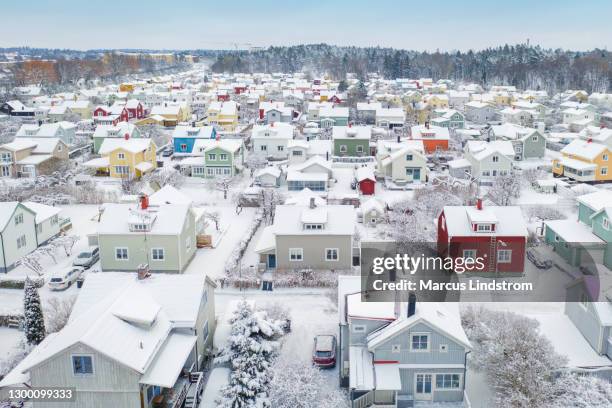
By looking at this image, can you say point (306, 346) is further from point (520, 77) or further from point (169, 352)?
point (520, 77)

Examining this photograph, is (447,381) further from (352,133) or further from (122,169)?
(352,133)

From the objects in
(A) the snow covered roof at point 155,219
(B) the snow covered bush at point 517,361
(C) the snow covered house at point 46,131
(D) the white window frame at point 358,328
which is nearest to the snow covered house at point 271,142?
(C) the snow covered house at point 46,131

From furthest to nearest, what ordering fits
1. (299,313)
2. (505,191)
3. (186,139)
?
(186,139), (505,191), (299,313)

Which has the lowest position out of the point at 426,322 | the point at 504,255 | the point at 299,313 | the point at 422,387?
the point at 299,313

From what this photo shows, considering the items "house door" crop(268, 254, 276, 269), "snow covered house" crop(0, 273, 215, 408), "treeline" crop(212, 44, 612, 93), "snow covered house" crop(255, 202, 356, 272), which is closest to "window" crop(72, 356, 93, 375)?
"snow covered house" crop(0, 273, 215, 408)

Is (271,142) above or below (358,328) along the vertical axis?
above

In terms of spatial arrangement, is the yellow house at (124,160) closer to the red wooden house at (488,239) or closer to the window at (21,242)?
the window at (21,242)

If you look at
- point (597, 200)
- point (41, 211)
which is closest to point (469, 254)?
point (597, 200)
